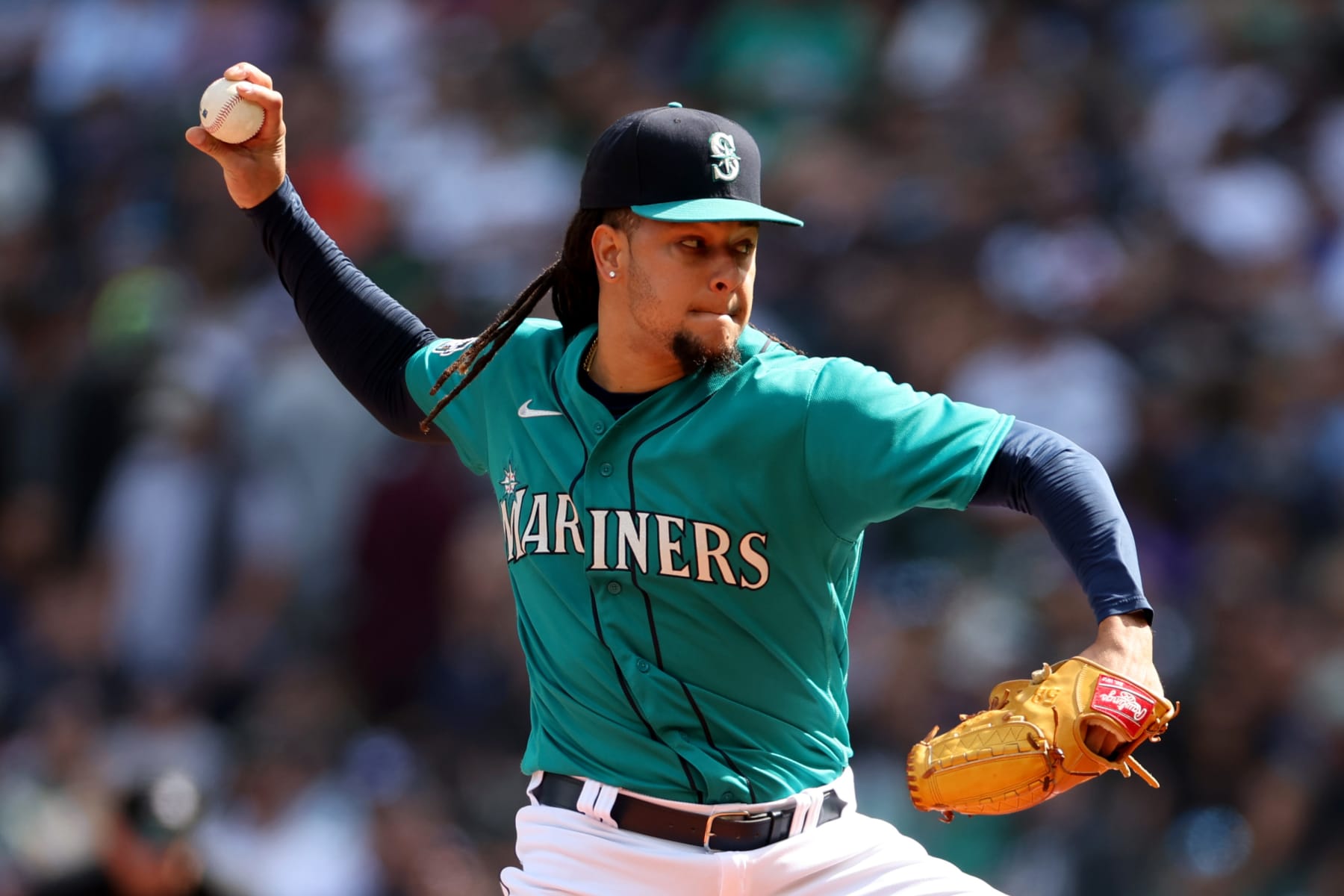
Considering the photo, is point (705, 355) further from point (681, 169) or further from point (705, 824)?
point (705, 824)

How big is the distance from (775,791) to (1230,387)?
13.7 ft

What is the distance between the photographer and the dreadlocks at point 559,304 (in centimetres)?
337

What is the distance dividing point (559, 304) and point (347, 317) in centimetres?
47

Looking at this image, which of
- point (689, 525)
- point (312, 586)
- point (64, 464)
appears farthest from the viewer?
point (64, 464)

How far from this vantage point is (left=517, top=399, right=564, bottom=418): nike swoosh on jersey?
129 inches

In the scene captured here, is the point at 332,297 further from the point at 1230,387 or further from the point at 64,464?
the point at 64,464

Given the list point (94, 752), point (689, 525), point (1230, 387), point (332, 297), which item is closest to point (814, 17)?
point (1230, 387)

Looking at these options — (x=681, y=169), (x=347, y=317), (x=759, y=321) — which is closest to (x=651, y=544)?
(x=681, y=169)

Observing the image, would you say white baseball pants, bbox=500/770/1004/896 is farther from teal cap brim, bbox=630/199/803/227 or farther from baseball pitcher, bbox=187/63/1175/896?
teal cap brim, bbox=630/199/803/227

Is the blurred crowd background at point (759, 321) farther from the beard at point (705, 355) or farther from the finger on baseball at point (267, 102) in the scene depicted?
the beard at point (705, 355)

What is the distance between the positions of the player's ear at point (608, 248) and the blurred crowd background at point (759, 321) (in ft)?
8.08

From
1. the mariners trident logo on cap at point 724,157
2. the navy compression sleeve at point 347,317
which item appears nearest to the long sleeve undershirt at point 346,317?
the navy compression sleeve at point 347,317

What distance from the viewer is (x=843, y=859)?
304 centimetres

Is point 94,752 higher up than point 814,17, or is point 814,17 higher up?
point 814,17
